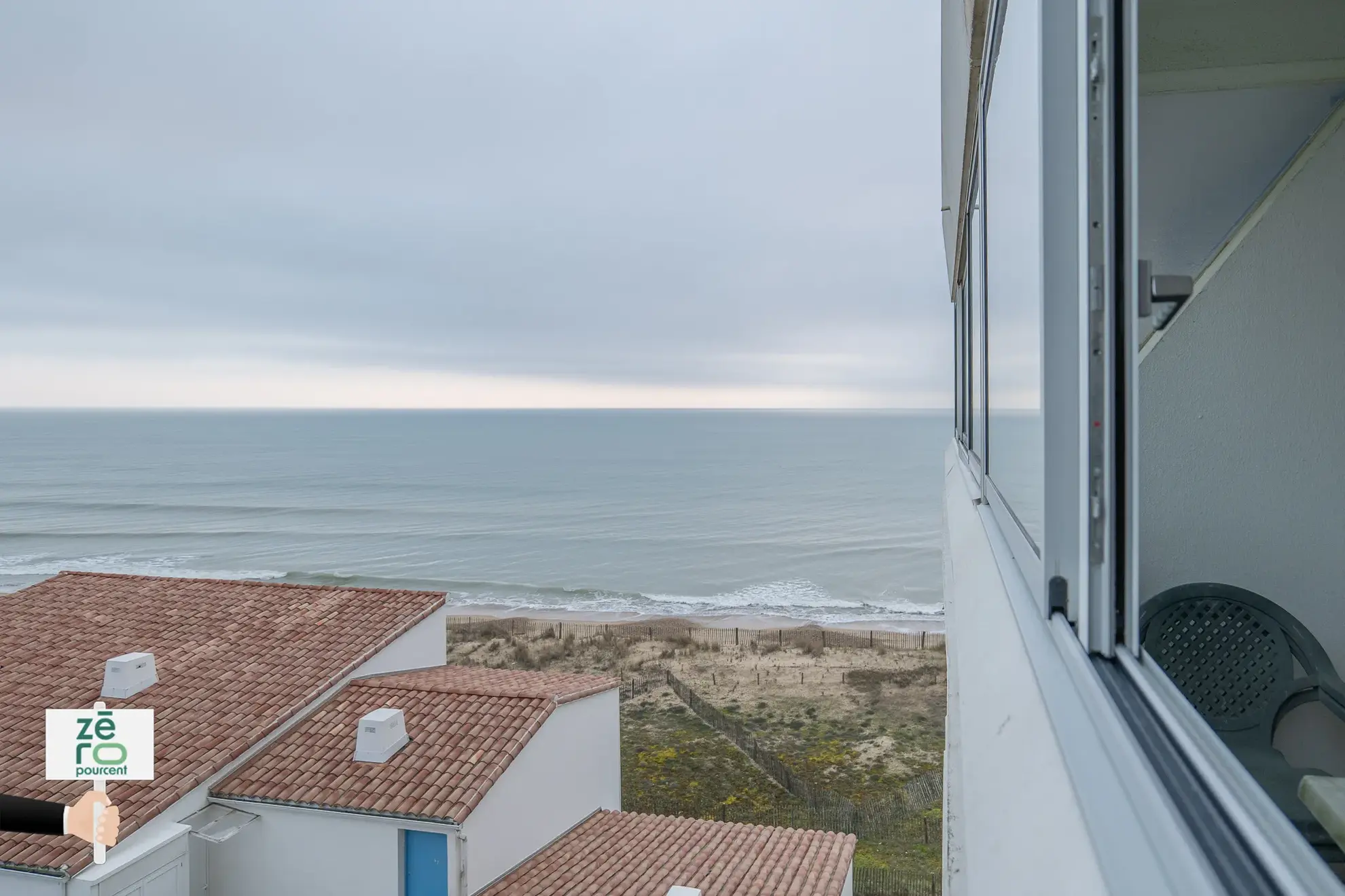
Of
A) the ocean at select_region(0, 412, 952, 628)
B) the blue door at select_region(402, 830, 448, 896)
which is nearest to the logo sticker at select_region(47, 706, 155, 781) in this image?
the blue door at select_region(402, 830, 448, 896)

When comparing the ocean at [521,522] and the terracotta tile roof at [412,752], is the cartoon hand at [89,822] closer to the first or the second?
the terracotta tile roof at [412,752]

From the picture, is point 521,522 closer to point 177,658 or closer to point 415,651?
point 415,651

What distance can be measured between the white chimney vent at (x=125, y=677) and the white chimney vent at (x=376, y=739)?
3.20 meters

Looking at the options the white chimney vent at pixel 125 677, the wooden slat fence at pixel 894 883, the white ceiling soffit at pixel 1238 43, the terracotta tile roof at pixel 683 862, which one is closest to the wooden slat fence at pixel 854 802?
the wooden slat fence at pixel 894 883

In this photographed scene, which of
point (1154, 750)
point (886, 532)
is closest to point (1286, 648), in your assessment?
point (1154, 750)

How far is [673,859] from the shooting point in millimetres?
8492

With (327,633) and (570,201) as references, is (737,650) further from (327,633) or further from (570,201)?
(570,201)

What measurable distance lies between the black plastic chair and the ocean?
82.7 ft

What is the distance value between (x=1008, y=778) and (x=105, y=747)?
7.53 metres

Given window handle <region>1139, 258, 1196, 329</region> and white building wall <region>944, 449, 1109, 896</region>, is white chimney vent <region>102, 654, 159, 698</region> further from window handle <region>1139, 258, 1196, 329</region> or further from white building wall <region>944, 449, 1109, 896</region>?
window handle <region>1139, 258, 1196, 329</region>

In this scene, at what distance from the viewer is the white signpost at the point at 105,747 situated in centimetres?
691

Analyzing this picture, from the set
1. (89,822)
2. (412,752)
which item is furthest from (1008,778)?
(412,752)

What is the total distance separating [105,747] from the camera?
6395 millimetres

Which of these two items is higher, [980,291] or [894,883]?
[980,291]
